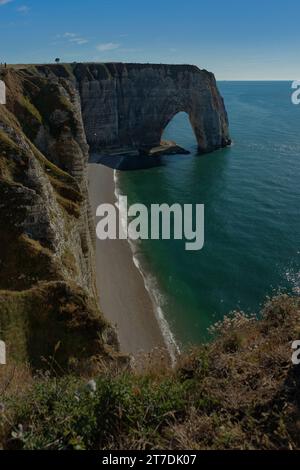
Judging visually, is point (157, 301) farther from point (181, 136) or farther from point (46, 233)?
point (181, 136)

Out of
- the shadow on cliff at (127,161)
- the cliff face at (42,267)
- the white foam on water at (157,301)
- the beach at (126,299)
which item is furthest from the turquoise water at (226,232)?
the cliff face at (42,267)

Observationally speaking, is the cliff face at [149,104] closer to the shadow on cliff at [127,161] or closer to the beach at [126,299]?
the shadow on cliff at [127,161]

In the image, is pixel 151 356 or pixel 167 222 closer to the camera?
pixel 151 356

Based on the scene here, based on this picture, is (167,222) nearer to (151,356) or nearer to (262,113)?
(151,356)

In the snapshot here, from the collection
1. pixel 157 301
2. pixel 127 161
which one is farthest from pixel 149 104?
pixel 157 301

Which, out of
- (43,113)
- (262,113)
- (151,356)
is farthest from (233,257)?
(262,113)

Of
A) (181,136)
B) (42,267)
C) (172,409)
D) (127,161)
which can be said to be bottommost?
(42,267)

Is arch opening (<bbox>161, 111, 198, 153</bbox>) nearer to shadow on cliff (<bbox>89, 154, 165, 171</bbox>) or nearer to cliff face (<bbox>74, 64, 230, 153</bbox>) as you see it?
cliff face (<bbox>74, 64, 230, 153</bbox>)
